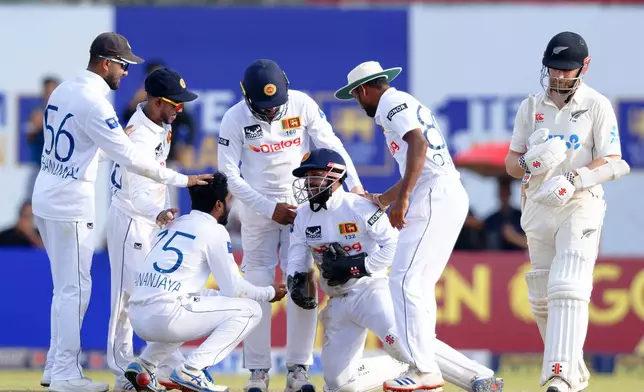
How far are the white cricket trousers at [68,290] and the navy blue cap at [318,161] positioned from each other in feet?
5.08

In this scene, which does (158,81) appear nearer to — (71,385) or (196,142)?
(71,385)

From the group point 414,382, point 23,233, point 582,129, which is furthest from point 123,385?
point 23,233

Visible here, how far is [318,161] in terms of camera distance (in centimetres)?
948

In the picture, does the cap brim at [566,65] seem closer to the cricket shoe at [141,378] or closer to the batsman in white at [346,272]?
the batsman in white at [346,272]

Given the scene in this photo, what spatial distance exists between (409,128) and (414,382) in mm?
1652

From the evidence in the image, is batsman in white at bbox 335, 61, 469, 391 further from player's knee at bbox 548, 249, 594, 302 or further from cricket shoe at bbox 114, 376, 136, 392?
cricket shoe at bbox 114, 376, 136, 392

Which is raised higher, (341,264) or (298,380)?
(341,264)

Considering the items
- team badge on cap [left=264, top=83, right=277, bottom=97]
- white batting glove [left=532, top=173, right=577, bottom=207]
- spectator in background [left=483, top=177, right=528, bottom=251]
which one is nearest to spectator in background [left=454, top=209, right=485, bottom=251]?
spectator in background [left=483, top=177, right=528, bottom=251]

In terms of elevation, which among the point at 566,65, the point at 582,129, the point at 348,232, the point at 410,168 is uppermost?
the point at 566,65

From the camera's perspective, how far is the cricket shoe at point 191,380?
9.00 m

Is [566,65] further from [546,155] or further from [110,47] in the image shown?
[110,47]

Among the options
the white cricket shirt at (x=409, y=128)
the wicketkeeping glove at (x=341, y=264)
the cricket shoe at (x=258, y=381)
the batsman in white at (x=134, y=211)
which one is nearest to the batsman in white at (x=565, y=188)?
the white cricket shirt at (x=409, y=128)

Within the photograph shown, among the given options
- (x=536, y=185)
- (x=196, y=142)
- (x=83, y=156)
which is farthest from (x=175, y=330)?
(x=196, y=142)

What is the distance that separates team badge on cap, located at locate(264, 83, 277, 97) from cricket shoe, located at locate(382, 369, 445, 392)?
227cm
